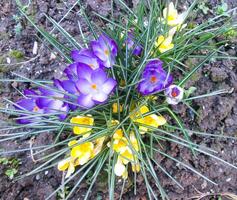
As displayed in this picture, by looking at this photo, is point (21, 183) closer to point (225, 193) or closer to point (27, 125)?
point (27, 125)

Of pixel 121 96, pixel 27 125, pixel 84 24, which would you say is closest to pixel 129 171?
pixel 121 96

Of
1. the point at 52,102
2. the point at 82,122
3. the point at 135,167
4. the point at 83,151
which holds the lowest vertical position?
the point at 135,167

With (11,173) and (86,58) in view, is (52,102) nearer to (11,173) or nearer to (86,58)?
(86,58)

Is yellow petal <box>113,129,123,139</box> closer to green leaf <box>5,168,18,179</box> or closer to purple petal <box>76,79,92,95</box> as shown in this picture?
purple petal <box>76,79,92,95</box>

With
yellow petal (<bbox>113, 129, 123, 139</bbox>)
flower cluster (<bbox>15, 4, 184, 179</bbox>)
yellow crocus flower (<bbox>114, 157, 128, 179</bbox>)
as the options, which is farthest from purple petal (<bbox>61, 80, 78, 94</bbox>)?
yellow crocus flower (<bbox>114, 157, 128, 179</bbox>)

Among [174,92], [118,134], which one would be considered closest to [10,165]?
[118,134]

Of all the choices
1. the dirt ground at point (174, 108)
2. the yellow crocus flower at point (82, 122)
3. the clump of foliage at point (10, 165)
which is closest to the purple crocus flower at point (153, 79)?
the yellow crocus flower at point (82, 122)

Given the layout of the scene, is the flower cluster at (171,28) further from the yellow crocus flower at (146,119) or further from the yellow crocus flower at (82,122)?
the yellow crocus flower at (82,122)

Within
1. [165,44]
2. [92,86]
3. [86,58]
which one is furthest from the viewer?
[165,44]
